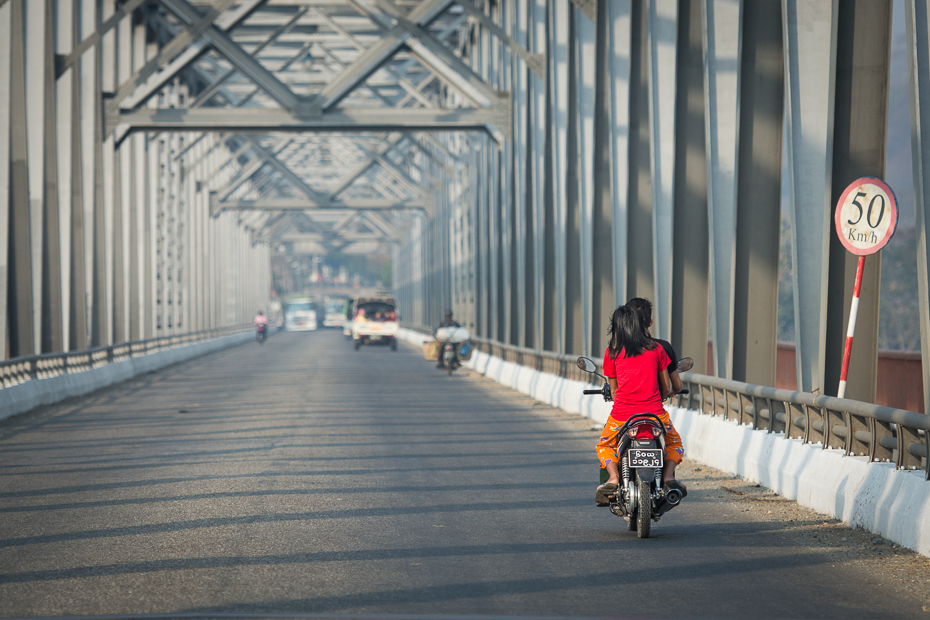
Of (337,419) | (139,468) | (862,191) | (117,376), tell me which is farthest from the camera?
(117,376)

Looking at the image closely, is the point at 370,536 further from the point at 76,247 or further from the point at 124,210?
the point at 124,210

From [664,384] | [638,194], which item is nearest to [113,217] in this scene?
[638,194]

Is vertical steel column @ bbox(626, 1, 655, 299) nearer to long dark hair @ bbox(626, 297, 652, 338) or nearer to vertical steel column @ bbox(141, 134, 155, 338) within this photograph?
long dark hair @ bbox(626, 297, 652, 338)

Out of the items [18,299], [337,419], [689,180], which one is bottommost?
[337,419]

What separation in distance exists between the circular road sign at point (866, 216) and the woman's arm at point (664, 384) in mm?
2229

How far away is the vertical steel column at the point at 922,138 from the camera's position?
813 cm

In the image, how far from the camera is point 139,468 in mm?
11789

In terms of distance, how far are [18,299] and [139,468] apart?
36.2 feet

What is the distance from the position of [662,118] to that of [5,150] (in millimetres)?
11266

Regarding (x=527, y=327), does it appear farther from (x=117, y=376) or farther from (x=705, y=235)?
(x=705, y=235)

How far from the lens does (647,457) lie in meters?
7.77

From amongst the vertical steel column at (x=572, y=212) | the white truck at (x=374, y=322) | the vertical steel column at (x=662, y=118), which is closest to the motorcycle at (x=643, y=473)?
the vertical steel column at (x=662, y=118)

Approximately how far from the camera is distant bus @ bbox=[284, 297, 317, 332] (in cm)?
10575

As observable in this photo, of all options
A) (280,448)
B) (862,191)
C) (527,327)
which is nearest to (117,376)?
(527,327)
